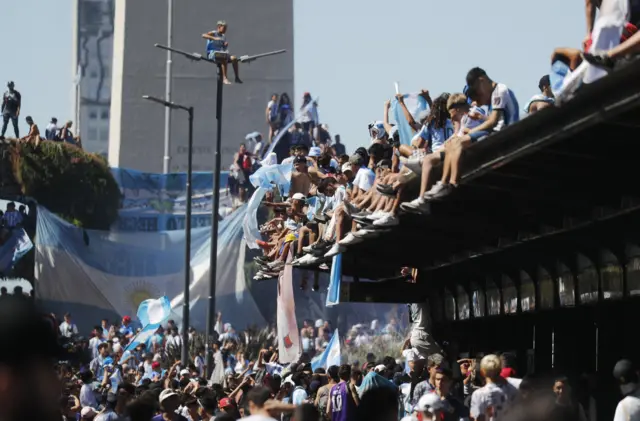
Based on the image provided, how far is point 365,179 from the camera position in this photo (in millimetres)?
20156

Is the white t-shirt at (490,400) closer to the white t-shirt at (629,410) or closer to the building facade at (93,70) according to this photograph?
the white t-shirt at (629,410)

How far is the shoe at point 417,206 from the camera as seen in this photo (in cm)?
1526

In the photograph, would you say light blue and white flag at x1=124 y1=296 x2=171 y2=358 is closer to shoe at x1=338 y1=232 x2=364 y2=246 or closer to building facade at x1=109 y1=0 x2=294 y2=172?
shoe at x1=338 y1=232 x2=364 y2=246

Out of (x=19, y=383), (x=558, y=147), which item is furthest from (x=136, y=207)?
(x=19, y=383)

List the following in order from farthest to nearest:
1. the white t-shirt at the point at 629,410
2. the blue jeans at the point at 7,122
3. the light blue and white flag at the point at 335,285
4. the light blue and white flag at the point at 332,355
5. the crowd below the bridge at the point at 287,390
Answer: the blue jeans at the point at 7,122
the light blue and white flag at the point at 332,355
the light blue and white flag at the point at 335,285
the white t-shirt at the point at 629,410
the crowd below the bridge at the point at 287,390

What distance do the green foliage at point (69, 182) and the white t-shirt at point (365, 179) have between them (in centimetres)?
4361

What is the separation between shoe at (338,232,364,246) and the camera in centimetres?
1866

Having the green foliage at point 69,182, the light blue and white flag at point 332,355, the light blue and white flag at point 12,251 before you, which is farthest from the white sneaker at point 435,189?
the green foliage at point 69,182

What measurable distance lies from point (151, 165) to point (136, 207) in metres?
21.9

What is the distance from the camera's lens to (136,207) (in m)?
69.1

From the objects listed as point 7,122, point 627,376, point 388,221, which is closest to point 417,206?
point 388,221

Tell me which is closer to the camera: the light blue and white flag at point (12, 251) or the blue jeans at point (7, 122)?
the light blue and white flag at point (12, 251)

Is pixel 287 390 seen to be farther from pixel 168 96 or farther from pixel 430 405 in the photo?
pixel 168 96

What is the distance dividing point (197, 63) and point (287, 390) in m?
73.4
